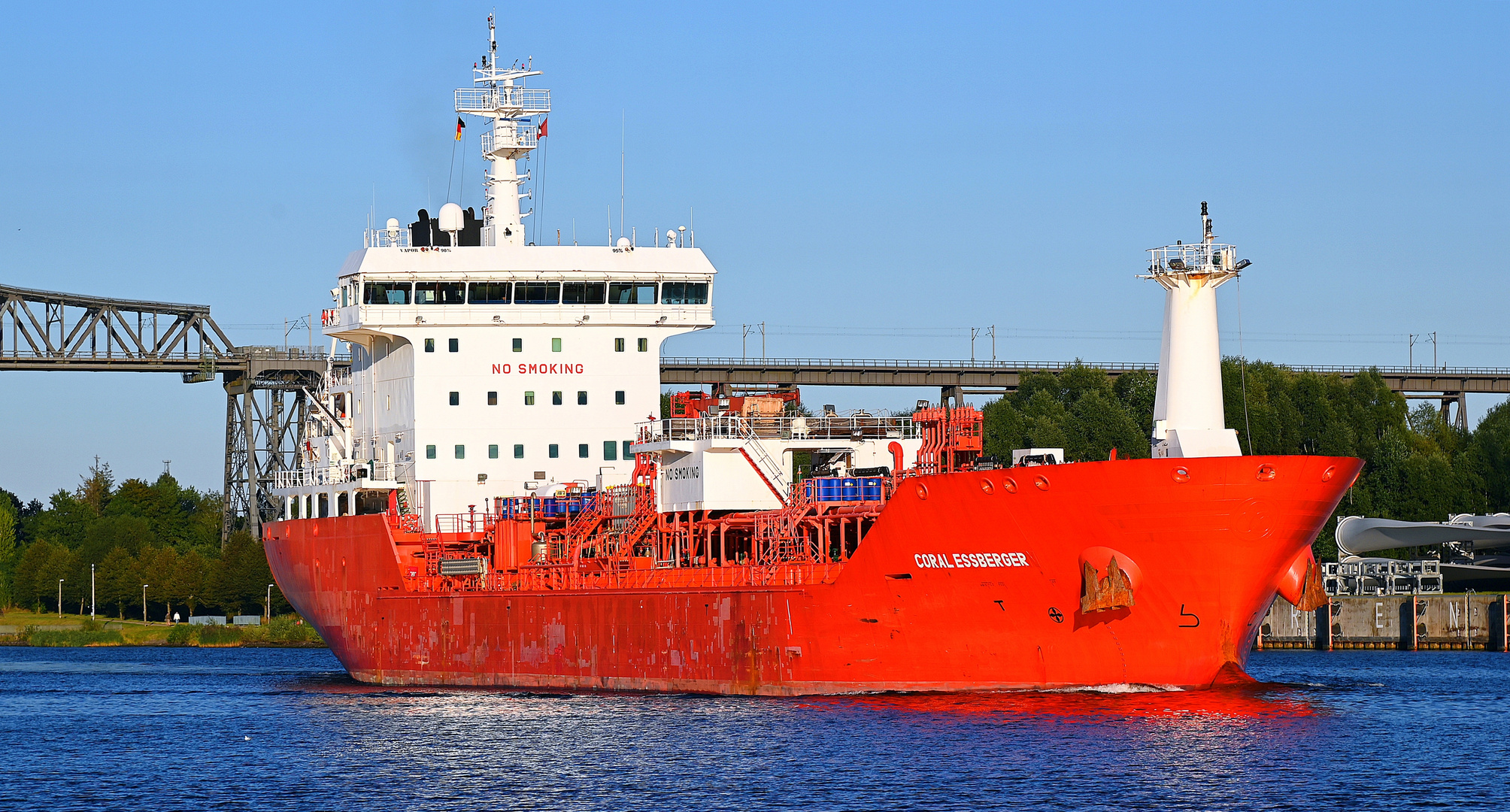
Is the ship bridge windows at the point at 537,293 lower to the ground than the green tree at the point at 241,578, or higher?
higher

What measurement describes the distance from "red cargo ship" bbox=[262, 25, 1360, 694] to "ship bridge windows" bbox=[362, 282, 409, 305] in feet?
0.21

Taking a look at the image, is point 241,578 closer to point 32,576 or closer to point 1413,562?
point 32,576

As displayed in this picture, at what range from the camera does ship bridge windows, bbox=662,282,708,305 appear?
148ft

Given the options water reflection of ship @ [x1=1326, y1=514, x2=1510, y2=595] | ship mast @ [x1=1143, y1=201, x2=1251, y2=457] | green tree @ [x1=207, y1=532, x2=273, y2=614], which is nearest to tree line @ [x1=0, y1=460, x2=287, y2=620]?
green tree @ [x1=207, y1=532, x2=273, y2=614]

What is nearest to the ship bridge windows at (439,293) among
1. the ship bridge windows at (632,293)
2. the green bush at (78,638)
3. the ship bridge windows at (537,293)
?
the ship bridge windows at (537,293)

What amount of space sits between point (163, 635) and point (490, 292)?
4492cm

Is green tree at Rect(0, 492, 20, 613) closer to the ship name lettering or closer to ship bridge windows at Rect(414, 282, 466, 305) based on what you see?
ship bridge windows at Rect(414, 282, 466, 305)

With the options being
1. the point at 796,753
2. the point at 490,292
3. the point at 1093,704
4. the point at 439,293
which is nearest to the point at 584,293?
the point at 490,292

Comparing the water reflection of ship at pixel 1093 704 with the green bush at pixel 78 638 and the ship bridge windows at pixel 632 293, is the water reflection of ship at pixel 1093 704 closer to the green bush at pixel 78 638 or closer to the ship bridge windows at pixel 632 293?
the ship bridge windows at pixel 632 293

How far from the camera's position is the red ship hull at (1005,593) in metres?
30.4

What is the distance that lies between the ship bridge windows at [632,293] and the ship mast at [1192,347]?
15.2 m

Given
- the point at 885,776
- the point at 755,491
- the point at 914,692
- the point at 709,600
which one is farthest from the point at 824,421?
the point at 885,776

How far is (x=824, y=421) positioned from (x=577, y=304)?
7655mm

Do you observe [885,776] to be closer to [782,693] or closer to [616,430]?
[782,693]
